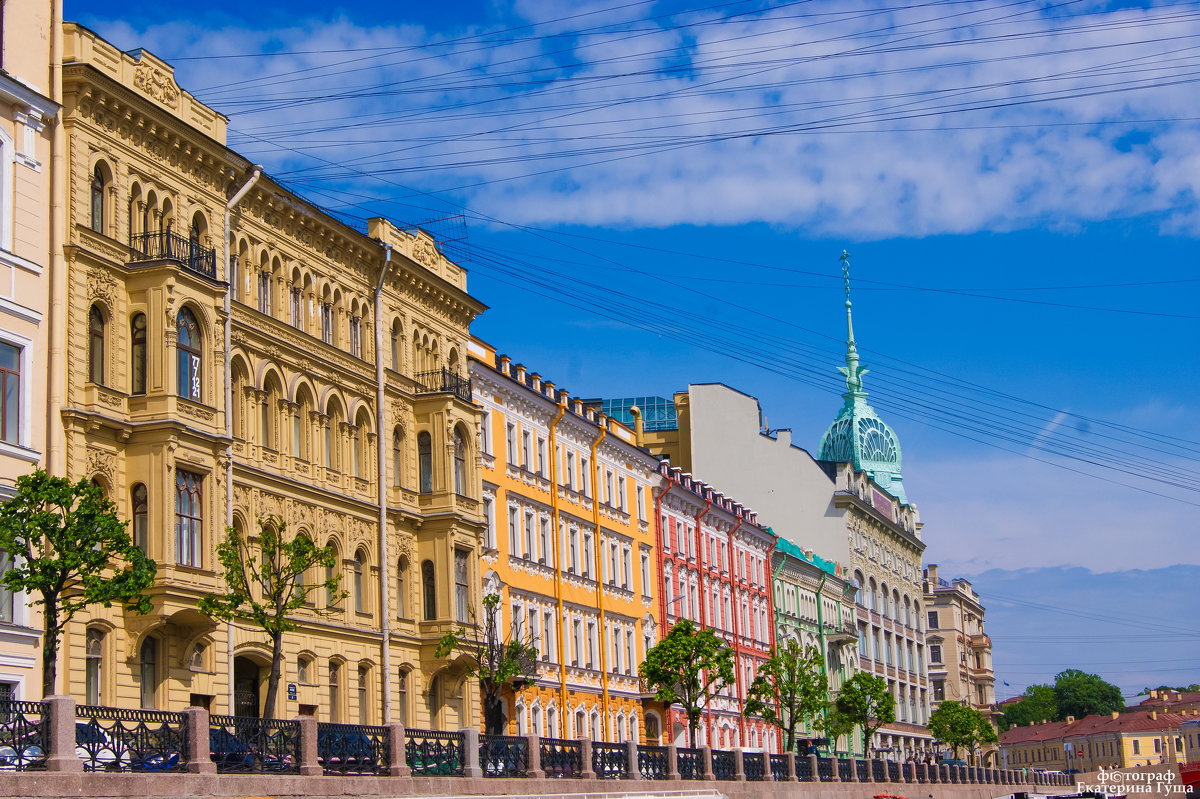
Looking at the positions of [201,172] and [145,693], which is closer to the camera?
[145,693]

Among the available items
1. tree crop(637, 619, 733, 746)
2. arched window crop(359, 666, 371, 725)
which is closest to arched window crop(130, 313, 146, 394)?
arched window crop(359, 666, 371, 725)

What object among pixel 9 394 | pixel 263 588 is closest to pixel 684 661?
pixel 263 588

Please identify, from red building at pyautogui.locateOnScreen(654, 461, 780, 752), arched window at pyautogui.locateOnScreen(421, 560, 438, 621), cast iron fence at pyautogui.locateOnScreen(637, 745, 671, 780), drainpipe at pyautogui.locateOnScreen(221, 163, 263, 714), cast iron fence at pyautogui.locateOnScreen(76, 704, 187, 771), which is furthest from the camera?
red building at pyautogui.locateOnScreen(654, 461, 780, 752)

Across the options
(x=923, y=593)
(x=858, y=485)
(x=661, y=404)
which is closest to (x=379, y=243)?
(x=661, y=404)

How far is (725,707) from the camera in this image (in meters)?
64.2

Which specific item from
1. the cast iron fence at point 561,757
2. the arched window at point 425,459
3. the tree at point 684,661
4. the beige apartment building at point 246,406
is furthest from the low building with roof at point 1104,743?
the cast iron fence at point 561,757

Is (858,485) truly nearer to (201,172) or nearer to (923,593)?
(923,593)

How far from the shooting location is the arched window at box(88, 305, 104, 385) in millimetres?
30062

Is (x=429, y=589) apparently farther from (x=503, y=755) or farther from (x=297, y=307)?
(x=503, y=755)

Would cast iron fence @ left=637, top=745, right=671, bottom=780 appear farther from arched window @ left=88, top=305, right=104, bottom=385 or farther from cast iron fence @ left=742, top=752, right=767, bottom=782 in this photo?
arched window @ left=88, top=305, right=104, bottom=385

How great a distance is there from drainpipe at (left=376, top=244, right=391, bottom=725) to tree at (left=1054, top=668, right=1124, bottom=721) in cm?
15929

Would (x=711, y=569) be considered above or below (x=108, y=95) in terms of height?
below

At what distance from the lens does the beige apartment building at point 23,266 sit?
27.6 meters

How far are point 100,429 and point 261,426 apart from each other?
5.92 metres
